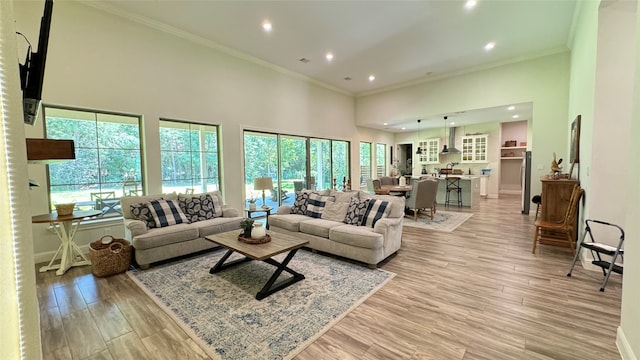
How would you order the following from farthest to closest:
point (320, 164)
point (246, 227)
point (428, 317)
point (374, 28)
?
point (320, 164)
point (374, 28)
point (246, 227)
point (428, 317)

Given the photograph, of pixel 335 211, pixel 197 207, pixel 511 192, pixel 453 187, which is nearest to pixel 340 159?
pixel 453 187

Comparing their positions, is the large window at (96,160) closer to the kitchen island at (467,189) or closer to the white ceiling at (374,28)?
the white ceiling at (374,28)

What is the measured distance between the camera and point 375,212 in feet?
12.5

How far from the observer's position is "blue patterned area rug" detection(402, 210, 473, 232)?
213 inches

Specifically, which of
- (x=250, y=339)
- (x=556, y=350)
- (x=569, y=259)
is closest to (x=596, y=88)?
(x=569, y=259)

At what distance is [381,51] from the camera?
5469 millimetres

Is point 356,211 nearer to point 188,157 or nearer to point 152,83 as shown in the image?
point 188,157

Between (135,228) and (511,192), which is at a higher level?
(135,228)

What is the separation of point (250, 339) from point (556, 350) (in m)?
2.31

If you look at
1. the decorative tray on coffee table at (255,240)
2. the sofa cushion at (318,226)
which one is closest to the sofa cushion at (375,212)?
the sofa cushion at (318,226)

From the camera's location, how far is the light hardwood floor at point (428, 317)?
1930mm

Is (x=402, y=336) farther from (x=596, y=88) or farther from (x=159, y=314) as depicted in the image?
(x=596, y=88)

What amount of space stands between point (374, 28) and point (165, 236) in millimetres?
4710

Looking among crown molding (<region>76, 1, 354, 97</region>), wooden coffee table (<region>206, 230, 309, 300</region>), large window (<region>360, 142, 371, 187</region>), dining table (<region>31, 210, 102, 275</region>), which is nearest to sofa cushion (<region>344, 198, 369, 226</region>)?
wooden coffee table (<region>206, 230, 309, 300</region>)
